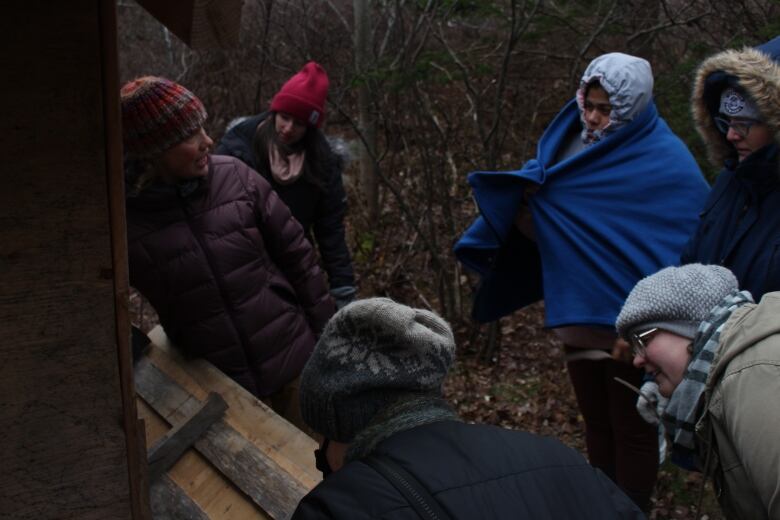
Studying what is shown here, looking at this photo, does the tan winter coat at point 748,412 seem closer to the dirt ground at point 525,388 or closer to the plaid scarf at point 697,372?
the plaid scarf at point 697,372

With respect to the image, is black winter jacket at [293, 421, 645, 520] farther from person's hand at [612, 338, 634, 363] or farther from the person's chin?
person's hand at [612, 338, 634, 363]

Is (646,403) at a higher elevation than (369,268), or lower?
higher

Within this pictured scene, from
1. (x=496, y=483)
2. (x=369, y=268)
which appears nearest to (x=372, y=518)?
(x=496, y=483)

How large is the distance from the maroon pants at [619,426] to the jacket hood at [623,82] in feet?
3.43

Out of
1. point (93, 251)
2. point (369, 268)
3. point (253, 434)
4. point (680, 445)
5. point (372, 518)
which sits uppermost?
point (93, 251)

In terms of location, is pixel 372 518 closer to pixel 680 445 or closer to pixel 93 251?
pixel 93 251

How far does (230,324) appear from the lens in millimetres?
2930

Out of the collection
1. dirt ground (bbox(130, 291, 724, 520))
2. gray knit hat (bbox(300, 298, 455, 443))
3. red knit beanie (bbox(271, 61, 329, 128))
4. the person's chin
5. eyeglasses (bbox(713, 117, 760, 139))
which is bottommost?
dirt ground (bbox(130, 291, 724, 520))

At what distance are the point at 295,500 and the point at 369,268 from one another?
205 inches

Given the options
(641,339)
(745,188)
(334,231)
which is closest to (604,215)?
(745,188)

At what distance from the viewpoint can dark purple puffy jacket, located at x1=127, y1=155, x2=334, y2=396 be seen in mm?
2779

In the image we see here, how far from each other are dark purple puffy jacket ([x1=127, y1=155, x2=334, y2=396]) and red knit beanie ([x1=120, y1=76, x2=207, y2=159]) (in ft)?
0.50

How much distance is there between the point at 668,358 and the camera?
190 cm

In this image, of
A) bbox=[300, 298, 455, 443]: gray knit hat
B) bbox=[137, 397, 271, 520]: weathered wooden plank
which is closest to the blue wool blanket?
bbox=[137, 397, 271, 520]: weathered wooden plank
